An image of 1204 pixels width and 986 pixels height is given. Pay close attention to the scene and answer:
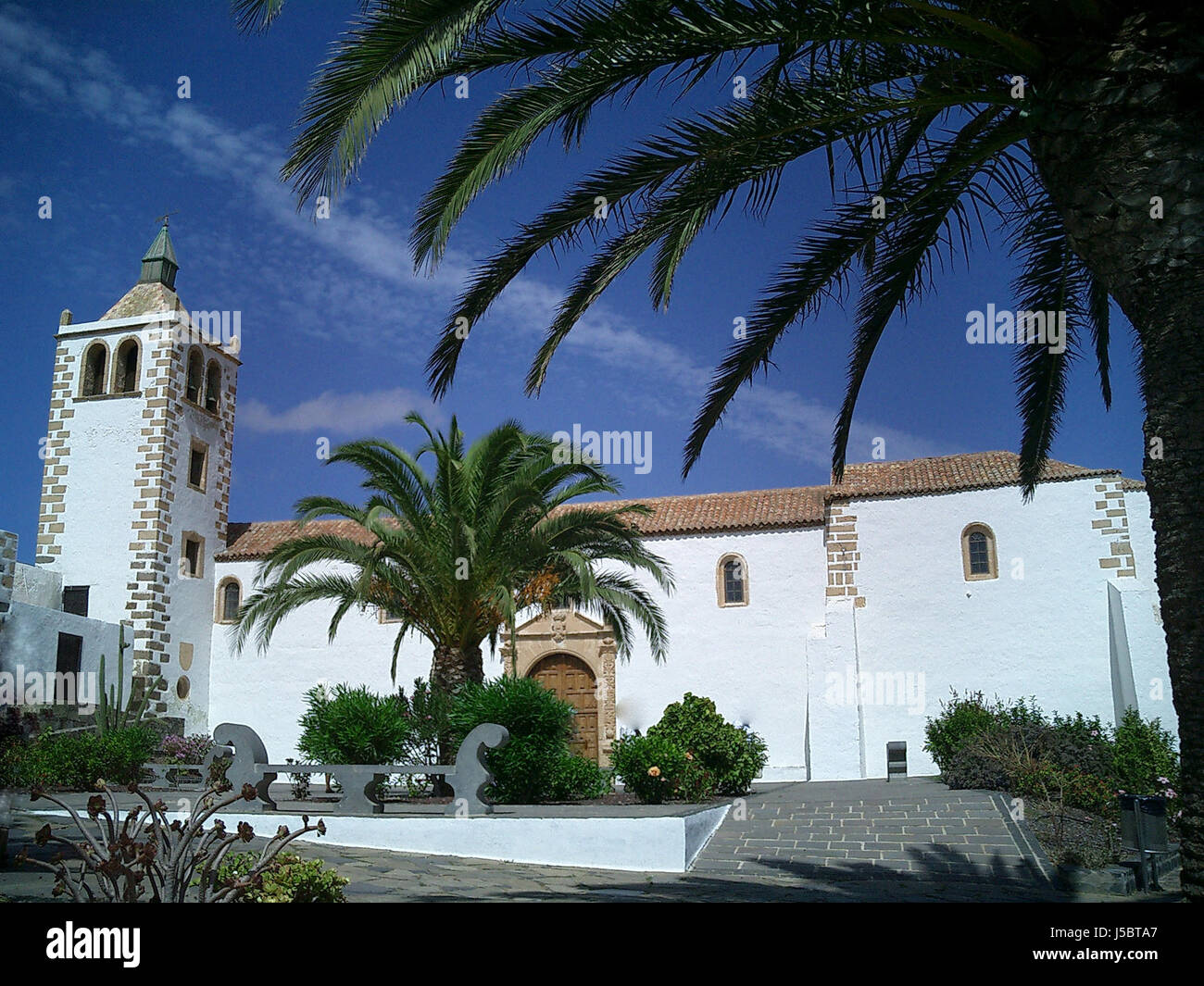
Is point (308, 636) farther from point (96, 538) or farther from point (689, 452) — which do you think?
point (689, 452)

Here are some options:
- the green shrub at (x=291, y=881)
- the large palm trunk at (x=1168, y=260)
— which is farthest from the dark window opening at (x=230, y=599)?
the large palm trunk at (x=1168, y=260)

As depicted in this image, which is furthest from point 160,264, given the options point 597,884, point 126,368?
point 597,884

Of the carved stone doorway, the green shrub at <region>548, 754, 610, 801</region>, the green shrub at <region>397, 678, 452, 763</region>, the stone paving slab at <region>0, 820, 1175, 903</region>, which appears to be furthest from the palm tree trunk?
the carved stone doorway

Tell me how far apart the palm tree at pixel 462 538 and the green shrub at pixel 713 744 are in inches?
94.0

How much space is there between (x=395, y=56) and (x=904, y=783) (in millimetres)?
14452

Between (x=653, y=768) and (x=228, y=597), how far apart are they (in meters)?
15.8

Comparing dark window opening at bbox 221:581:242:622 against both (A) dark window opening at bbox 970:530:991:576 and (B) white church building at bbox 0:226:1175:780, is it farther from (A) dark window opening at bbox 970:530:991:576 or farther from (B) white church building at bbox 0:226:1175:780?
(A) dark window opening at bbox 970:530:991:576

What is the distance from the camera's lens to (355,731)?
1252 cm

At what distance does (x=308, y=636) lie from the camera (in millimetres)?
24047

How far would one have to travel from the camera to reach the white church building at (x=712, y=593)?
1945cm

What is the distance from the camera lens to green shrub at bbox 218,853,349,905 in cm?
528

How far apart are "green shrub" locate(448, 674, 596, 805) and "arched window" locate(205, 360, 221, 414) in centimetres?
1574

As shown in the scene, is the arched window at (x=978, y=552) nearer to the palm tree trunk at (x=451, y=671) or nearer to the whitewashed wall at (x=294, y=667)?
the palm tree trunk at (x=451, y=671)
